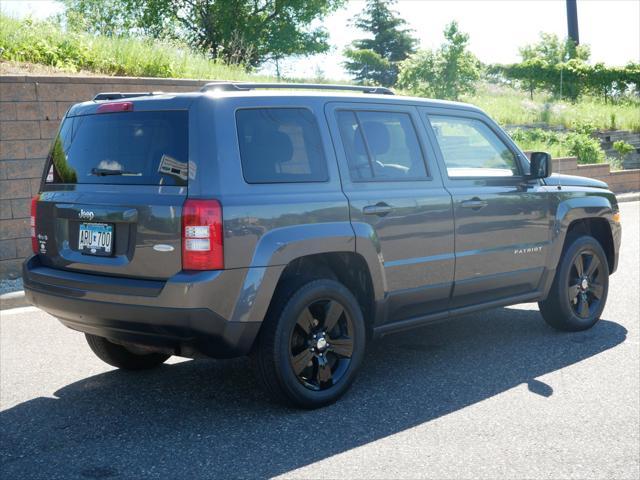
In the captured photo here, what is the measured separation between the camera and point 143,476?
4.19 meters

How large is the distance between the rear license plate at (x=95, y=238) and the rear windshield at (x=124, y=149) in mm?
276

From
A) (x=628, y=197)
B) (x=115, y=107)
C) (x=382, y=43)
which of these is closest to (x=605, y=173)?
(x=628, y=197)

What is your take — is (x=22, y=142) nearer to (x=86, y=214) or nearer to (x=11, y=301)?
(x=11, y=301)

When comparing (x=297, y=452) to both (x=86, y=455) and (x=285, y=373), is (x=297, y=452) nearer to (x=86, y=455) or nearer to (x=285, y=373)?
(x=285, y=373)

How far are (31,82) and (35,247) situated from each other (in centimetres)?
538

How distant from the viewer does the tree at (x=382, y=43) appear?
5778 cm

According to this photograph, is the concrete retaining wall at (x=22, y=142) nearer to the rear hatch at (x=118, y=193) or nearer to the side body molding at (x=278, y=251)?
the rear hatch at (x=118, y=193)

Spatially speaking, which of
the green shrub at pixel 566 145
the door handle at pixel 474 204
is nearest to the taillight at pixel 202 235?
the door handle at pixel 474 204

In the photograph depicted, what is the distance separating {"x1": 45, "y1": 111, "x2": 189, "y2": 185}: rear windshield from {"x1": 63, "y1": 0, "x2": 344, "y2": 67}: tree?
97.3ft

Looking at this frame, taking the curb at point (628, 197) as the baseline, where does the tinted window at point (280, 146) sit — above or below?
above

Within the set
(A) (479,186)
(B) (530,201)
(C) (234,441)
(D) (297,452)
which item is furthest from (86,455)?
(B) (530,201)

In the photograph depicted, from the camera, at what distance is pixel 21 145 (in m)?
10.2

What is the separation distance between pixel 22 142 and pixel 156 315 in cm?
620

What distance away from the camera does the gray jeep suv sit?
475 centimetres
